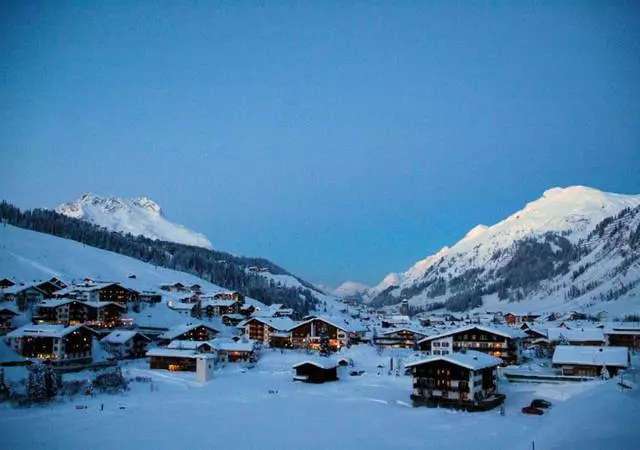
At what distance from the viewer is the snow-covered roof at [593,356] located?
167ft

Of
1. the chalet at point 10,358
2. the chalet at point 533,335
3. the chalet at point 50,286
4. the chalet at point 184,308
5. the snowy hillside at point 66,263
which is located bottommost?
the chalet at point 10,358

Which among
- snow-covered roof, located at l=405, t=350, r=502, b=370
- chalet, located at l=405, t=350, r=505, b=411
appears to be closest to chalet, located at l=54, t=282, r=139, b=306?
chalet, located at l=405, t=350, r=505, b=411

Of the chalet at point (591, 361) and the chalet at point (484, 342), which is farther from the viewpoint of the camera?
the chalet at point (484, 342)

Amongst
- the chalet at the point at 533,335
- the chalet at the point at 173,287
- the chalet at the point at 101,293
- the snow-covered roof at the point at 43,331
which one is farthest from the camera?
the chalet at the point at 173,287

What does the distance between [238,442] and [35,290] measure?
65.2m

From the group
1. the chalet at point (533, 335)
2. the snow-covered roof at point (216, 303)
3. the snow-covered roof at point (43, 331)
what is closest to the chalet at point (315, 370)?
the snow-covered roof at point (43, 331)

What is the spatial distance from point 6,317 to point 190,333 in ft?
73.3

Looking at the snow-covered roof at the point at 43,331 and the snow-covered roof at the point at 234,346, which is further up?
the snow-covered roof at the point at 43,331

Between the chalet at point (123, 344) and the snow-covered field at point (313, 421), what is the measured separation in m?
18.9

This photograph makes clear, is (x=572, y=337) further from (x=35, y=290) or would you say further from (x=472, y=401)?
(x=35, y=290)

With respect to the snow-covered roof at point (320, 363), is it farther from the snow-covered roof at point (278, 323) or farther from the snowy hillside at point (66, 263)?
the snowy hillside at point (66, 263)

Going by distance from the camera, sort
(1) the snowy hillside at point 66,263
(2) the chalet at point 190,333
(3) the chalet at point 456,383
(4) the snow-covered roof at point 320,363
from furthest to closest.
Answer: (1) the snowy hillside at point 66,263 < (2) the chalet at point 190,333 < (4) the snow-covered roof at point 320,363 < (3) the chalet at point 456,383

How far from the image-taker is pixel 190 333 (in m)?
76.3

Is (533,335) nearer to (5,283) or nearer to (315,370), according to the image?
(315,370)
